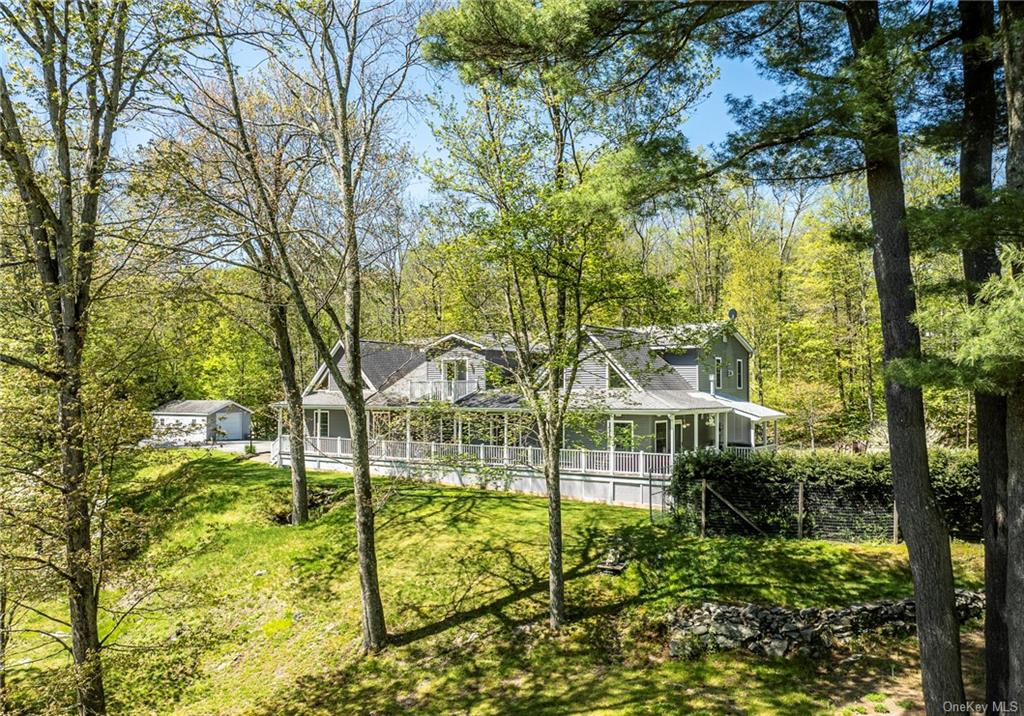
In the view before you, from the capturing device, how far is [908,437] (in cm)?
566

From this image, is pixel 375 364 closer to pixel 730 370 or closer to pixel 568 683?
pixel 730 370

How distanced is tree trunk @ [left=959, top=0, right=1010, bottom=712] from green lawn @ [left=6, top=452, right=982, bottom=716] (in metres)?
2.10

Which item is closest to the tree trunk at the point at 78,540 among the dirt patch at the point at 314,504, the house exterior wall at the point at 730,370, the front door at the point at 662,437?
the dirt patch at the point at 314,504

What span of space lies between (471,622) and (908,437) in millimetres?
7308

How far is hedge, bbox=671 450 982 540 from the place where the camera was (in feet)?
35.9

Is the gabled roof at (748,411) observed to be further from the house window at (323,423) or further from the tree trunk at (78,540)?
the tree trunk at (78,540)

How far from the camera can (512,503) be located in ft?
52.0

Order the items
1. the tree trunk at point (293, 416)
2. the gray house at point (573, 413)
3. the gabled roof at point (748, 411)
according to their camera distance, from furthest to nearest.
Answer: the gabled roof at point (748, 411)
the tree trunk at point (293, 416)
the gray house at point (573, 413)

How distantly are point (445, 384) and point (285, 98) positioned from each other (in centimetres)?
1222

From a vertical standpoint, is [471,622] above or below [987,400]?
below

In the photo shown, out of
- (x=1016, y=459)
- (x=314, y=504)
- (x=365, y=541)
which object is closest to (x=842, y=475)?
(x=1016, y=459)

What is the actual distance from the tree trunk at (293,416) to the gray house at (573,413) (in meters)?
0.56

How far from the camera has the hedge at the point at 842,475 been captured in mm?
10953

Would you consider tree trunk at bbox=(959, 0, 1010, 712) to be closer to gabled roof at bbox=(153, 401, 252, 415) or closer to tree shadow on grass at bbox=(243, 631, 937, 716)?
tree shadow on grass at bbox=(243, 631, 937, 716)
